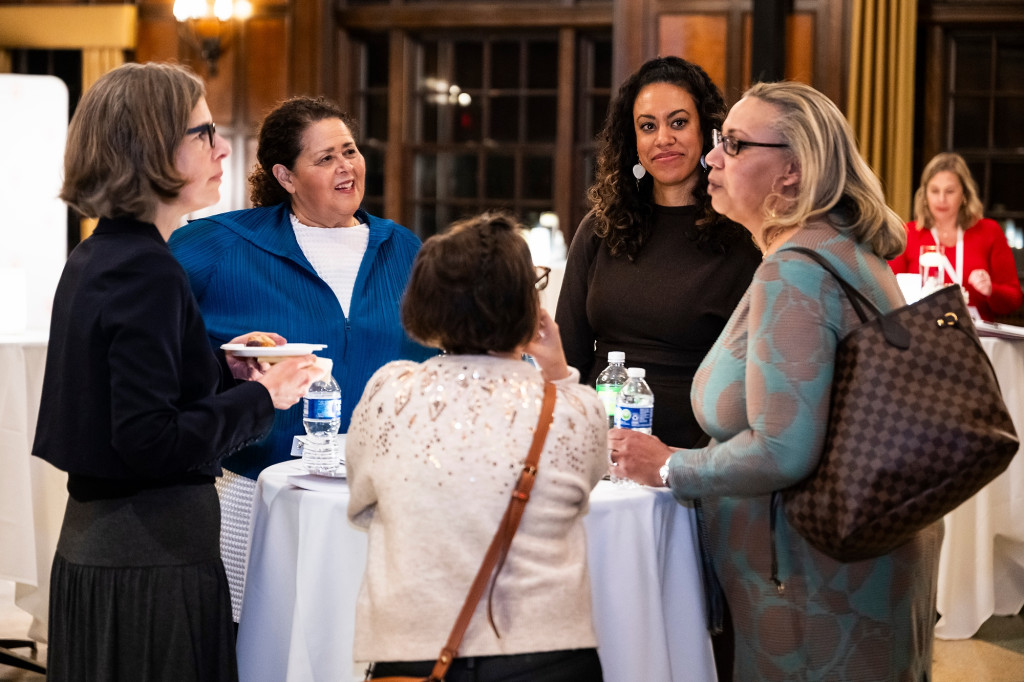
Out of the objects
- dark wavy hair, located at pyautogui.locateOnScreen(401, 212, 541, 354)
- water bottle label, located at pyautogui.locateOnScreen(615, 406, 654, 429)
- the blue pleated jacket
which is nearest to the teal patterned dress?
water bottle label, located at pyautogui.locateOnScreen(615, 406, 654, 429)

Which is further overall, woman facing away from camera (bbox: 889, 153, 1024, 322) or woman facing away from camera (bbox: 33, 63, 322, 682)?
woman facing away from camera (bbox: 889, 153, 1024, 322)

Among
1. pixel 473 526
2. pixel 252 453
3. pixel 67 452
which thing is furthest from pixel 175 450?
pixel 252 453

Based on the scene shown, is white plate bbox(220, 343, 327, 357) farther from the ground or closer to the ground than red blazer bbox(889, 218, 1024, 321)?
closer to the ground

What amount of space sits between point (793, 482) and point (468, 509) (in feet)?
1.98

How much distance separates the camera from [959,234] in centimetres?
584

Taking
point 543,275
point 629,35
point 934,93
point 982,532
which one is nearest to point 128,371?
point 543,275

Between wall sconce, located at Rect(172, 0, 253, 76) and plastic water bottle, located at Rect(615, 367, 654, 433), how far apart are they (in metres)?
6.78

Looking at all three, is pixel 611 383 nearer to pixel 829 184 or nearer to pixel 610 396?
pixel 610 396

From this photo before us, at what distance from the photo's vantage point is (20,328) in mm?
4461

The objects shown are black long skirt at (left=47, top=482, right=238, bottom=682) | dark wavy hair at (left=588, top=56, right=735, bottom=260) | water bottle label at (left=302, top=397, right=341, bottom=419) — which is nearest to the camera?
black long skirt at (left=47, top=482, right=238, bottom=682)

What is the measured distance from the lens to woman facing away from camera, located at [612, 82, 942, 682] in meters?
1.80

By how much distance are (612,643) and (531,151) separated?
693 centimetres

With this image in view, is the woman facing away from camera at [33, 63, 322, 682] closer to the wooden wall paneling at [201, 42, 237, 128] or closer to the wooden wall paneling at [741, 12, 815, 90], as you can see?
the wooden wall paneling at [741, 12, 815, 90]

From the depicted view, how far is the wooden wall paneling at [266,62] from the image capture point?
→ 340 inches
